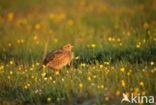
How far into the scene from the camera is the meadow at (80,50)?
31.9 ft

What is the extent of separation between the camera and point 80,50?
43.6 feet

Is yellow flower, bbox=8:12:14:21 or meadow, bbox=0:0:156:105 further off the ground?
yellow flower, bbox=8:12:14:21

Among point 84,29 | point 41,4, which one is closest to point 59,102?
point 84,29

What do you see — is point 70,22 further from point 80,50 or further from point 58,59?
point 58,59

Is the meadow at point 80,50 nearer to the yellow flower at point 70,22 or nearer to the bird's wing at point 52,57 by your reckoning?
the yellow flower at point 70,22

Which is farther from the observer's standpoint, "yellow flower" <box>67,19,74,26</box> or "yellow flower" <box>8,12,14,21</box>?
"yellow flower" <box>8,12,14,21</box>

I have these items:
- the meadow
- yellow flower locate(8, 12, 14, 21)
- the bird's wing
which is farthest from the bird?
yellow flower locate(8, 12, 14, 21)

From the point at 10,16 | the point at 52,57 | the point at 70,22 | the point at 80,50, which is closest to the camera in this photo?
the point at 52,57

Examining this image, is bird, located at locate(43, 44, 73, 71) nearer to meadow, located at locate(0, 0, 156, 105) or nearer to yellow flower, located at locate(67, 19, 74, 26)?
meadow, located at locate(0, 0, 156, 105)

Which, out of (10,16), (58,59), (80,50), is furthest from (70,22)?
(58,59)

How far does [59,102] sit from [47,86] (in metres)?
0.68

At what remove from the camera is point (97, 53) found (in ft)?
41.4

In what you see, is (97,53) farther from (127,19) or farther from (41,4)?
(41,4)

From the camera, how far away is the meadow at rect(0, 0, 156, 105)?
9734mm
